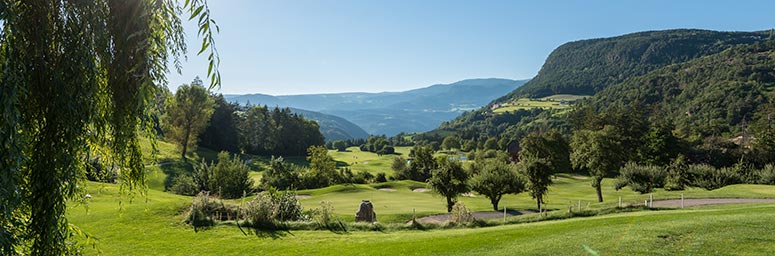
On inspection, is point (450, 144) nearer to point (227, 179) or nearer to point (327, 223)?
point (227, 179)

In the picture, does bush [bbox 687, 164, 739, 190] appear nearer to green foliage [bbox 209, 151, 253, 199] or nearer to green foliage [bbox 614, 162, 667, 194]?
green foliage [bbox 614, 162, 667, 194]

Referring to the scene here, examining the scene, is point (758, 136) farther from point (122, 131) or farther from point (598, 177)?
point (122, 131)

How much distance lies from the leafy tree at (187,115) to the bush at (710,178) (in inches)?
2348

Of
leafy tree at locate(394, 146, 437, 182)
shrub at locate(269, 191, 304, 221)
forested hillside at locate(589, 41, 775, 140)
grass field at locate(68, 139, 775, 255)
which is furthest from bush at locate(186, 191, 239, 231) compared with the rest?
forested hillside at locate(589, 41, 775, 140)

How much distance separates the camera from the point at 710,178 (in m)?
45.5

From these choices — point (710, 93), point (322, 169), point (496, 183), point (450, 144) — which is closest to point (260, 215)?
point (496, 183)

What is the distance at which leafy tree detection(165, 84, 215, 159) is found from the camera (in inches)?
2197

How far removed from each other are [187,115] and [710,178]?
64177mm

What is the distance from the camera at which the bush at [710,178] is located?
43781mm

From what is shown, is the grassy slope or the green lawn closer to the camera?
the grassy slope

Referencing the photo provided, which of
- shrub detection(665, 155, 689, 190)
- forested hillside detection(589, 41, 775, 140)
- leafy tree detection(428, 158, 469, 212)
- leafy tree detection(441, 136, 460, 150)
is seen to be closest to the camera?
leafy tree detection(428, 158, 469, 212)

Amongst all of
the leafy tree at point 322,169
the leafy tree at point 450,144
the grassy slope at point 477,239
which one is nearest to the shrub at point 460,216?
the grassy slope at point 477,239

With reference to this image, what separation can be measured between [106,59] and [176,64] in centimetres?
85

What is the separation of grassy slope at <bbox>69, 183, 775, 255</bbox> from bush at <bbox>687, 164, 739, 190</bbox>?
3386 centimetres
